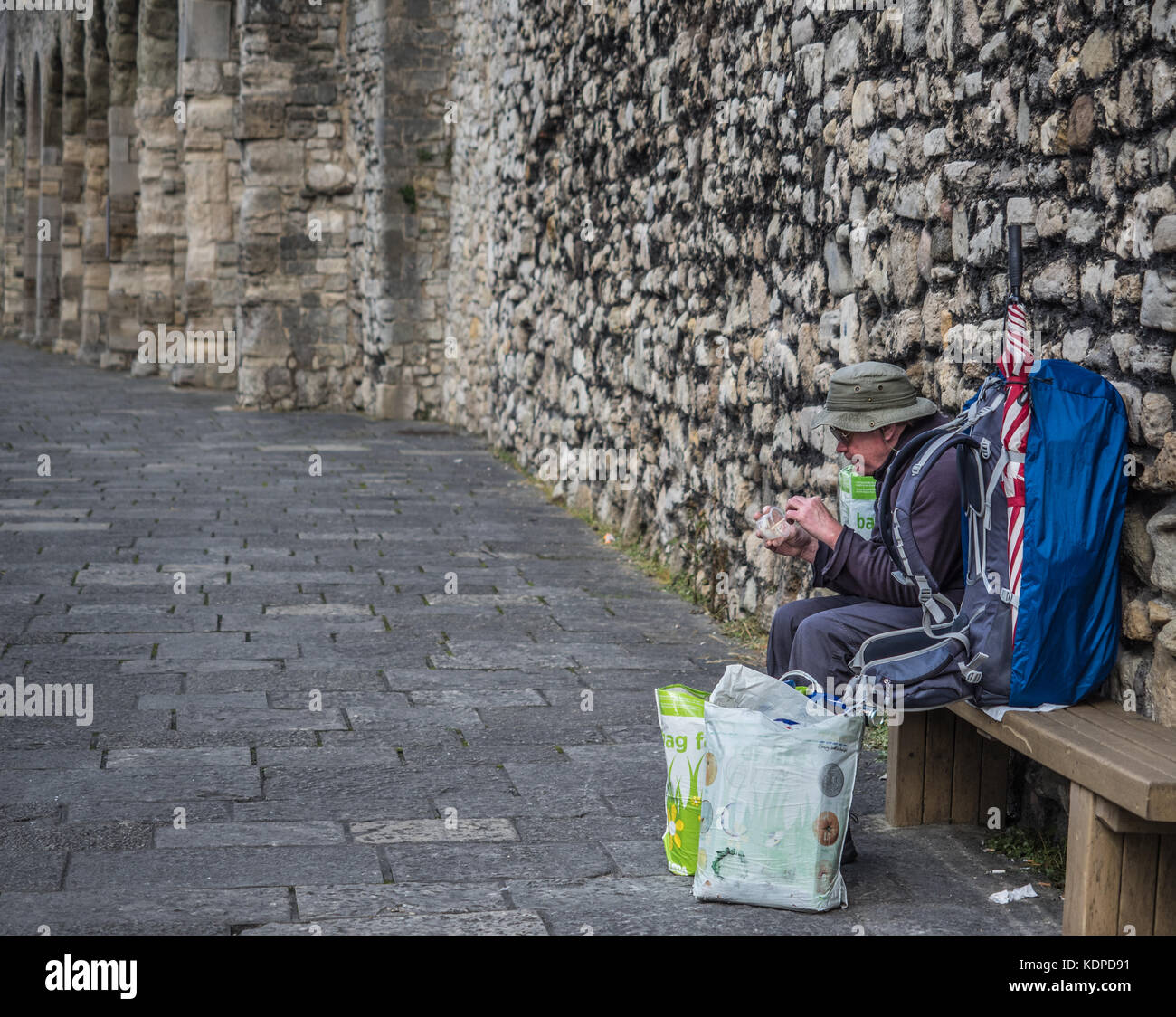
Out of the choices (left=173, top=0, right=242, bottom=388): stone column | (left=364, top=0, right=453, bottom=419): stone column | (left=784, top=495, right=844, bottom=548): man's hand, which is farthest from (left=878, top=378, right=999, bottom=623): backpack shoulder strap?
(left=173, top=0, right=242, bottom=388): stone column

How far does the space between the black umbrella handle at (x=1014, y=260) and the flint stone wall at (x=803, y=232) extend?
0.08 meters

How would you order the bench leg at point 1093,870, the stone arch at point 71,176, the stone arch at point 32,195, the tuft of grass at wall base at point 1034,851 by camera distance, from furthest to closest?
1. the stone arch at point 32,195
2. the stone arch at point 71,176
3. the tuft of grass at wall base at point 1034,851
4. the bench leg at point 1093,870

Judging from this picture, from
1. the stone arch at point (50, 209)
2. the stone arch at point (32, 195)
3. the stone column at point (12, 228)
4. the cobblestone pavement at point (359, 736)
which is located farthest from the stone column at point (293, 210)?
the stone column at point (12, 228)

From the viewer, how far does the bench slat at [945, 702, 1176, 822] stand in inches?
105

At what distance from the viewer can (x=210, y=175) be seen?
1769 centimetres

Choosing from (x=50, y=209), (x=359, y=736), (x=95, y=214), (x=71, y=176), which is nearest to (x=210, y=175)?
(x=95, y=214)

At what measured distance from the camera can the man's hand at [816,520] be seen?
3594 mm

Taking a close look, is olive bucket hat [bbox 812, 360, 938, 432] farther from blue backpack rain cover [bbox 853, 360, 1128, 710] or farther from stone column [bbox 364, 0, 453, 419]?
stone column [bbox 364, 0, 453, 419]

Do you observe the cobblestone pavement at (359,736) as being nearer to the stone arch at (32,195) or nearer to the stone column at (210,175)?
the stone column at (210,175)

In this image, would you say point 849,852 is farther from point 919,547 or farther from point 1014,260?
point 1014,260

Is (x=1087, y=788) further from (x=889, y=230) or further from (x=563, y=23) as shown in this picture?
(x=563, y=23)

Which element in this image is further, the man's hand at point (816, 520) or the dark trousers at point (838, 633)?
the man's hand at point (816, 520)

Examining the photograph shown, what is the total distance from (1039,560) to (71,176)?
26882mm
